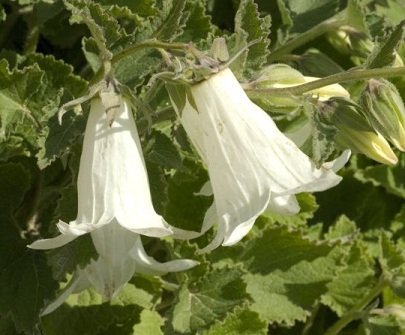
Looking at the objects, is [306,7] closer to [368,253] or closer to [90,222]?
[368,253]

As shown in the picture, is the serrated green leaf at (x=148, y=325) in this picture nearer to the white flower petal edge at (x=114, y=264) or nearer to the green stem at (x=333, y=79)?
the white flower petal edge at (x=114, y=264)

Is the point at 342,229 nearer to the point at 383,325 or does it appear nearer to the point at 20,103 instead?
the point at 383,325

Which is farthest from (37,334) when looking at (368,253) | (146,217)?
(368,253)

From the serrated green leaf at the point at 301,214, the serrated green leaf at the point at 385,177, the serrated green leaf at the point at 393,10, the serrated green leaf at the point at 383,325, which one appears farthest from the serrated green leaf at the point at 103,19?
the serrated green leaf at the point at 385,177

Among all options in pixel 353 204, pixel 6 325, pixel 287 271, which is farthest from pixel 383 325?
pixel 6 325

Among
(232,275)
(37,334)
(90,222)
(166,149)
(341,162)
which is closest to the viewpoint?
(90,222)

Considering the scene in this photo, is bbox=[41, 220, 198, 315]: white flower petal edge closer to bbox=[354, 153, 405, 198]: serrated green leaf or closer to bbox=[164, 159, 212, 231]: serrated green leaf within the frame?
bbox=[164, 159, 212, 231]: serrated green leaf
